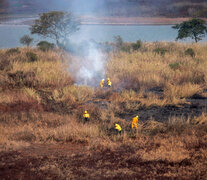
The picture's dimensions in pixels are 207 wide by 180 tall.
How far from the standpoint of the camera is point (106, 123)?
6.01 metres

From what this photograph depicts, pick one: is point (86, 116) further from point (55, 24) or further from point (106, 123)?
point (55, 24)

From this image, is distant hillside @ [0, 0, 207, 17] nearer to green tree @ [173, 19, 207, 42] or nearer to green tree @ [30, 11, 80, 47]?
green tree @ [30, 11, 80, 47]

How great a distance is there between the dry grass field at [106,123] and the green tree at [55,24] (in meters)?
5.83

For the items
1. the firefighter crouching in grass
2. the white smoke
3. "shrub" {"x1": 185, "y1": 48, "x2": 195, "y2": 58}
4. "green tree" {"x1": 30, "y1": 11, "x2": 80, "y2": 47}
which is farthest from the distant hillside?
the firefighter crouching in grass

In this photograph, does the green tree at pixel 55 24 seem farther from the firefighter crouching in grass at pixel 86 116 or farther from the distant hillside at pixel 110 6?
the firefighter crouching in grass at pixel 86 116

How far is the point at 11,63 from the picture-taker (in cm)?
1132

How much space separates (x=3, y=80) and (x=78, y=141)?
5.35m

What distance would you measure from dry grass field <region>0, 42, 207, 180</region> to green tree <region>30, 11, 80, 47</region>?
5830 mm

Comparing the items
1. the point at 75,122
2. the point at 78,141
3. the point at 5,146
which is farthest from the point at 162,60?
the point at 5,146

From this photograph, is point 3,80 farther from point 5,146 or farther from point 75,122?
point 5,146

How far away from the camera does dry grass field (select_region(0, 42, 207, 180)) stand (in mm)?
4125

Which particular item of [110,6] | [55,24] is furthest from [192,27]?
[55,24]

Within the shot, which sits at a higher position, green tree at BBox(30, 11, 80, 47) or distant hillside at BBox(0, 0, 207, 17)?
distant hillside at BBox(0, 0, 207, 17)

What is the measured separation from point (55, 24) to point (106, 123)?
40.7ft
